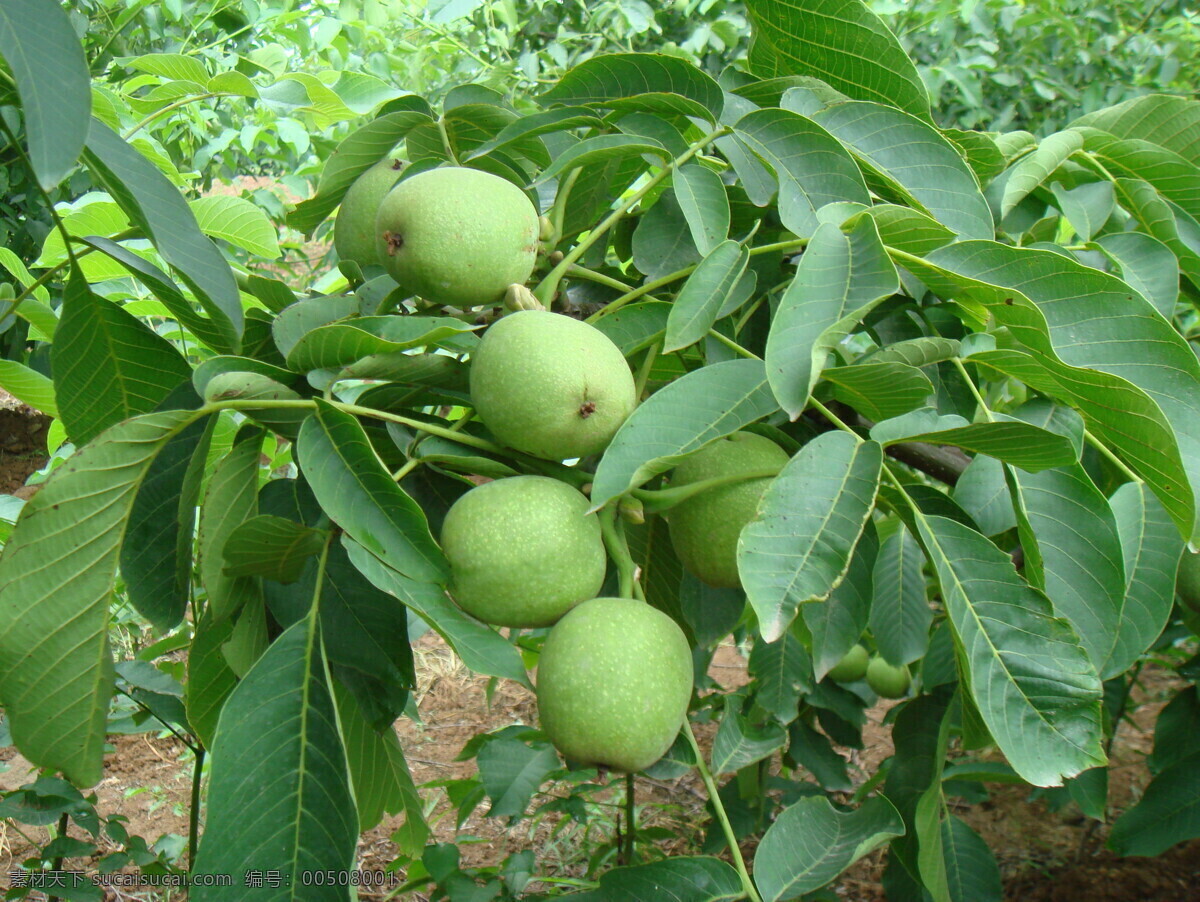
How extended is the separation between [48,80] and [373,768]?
0.75 m

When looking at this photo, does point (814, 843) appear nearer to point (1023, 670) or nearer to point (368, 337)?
point (1023, 670)

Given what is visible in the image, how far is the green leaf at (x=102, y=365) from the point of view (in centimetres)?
87

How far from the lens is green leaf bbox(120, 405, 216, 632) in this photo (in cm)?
84

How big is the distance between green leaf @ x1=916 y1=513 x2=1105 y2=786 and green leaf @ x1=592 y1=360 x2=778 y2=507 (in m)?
0.20

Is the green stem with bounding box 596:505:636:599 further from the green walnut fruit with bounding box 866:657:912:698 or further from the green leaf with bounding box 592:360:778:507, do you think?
the green walnut fruit with bounding box 866:657:912:698

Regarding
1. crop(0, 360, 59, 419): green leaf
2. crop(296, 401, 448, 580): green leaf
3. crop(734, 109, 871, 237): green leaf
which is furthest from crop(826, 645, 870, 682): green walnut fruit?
crop(0, 360, 59, 419): green leaf

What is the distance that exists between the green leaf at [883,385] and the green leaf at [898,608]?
0.42 metres

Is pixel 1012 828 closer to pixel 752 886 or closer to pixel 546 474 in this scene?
pixel 752 886

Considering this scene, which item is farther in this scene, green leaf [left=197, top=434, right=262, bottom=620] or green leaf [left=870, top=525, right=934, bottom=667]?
green leaf [left=870, top=525, right=934, bottom=667]

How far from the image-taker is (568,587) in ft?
2.42


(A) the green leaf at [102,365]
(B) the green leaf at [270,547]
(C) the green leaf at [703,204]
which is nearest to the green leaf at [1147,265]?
(C) the green leaf at [703,204]

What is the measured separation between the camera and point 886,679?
194cm

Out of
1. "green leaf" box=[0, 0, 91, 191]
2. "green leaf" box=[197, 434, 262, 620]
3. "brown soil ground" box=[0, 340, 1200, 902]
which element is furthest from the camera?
"brown soil ground" box=[0, 340, 1200, 902]

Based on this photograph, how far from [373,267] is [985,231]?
591 millimetres
